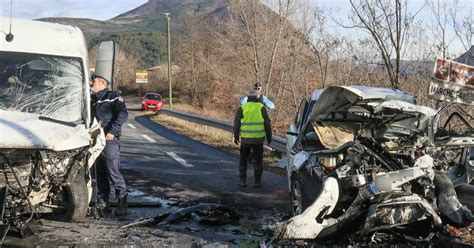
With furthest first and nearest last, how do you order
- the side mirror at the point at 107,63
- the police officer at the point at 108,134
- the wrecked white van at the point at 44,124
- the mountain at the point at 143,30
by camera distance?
the mountain at the point at 143,30 < the side mirror at the point at 107,63 < the police officer at the point at 108,134 < the wrecked white van at the point at 44,124

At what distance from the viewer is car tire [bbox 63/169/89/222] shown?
5.75m

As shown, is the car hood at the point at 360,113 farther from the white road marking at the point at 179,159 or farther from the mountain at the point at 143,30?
the mountain at the point at 143,30

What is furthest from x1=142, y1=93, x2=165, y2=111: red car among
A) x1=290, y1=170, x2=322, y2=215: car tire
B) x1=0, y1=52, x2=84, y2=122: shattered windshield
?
x1=290, y1=170, x2=322, y2=215: car tire

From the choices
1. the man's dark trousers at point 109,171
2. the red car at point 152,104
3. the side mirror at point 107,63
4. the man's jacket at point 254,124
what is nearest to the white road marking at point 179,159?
the man's jacket at point 254,124

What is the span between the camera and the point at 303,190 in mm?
5973

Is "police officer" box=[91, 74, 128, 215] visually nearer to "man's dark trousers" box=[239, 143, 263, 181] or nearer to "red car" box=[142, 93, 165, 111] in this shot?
"man's dark trousers" box=[239, 143, 263, 181]

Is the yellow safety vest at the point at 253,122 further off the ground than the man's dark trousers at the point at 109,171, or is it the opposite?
the yellow safety vest at the point at 253,122

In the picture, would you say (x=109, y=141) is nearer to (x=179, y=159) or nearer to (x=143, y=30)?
(x=179, y=159)

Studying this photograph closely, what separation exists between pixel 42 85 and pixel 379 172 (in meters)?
3.91

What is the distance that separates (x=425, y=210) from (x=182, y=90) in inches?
2204

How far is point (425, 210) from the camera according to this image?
4992 millimetres

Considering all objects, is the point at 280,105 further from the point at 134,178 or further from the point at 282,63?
the point at 134,178

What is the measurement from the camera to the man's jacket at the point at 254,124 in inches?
357

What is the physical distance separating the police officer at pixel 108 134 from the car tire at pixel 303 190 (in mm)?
2181
